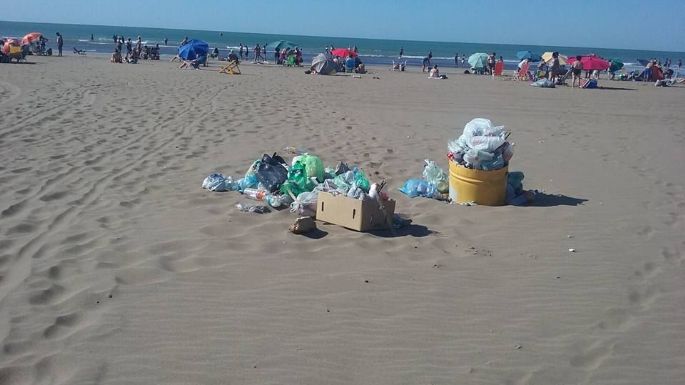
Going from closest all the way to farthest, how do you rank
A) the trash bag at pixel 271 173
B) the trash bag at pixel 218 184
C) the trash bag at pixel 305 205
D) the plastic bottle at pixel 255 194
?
the trash bag at pixel 305 205
the plastic bottle at pixel 255 194
the trash bag at pixel 271 173
the trash bag at pixel 218 184

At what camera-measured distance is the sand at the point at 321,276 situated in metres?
3.23

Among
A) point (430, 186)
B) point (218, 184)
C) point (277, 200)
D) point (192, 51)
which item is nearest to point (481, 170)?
point (430, 186)

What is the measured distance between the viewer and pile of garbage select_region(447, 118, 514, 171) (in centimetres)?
611

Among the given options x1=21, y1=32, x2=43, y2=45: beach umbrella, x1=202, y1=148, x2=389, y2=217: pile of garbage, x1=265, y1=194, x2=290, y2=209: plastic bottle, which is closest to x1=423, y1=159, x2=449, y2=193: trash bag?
x1=202, y1=148, x2=389, y2=217: pile of garbage

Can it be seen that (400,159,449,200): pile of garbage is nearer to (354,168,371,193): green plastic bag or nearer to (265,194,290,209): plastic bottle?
(354,168,371,193): green plastic bag

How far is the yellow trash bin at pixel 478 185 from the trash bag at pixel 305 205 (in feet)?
5.07

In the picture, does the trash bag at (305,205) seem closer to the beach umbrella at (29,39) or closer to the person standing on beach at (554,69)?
the person standing on beach at (554,69)

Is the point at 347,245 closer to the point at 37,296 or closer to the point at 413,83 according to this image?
the point at 37,296

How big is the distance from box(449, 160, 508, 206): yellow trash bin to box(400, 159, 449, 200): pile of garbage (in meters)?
0.25

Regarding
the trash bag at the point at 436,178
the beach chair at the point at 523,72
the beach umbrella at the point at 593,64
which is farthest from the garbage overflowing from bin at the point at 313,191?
the beach chair at the point at 523,72

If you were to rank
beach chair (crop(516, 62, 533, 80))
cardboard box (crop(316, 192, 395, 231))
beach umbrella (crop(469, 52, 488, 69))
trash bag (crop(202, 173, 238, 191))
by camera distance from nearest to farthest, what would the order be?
cardboard box (crop(316, 192, 395, 231)), trash bag (crop(202, 173, 238, 191)), beach chair (crop(516, 62, 533, 80)), beach umbrella (crop(469, 52, 488, 69))

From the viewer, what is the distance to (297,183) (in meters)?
6.25

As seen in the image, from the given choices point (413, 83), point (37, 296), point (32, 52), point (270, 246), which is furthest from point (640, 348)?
point (32, 52)

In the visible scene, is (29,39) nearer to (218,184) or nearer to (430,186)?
(218,184)
